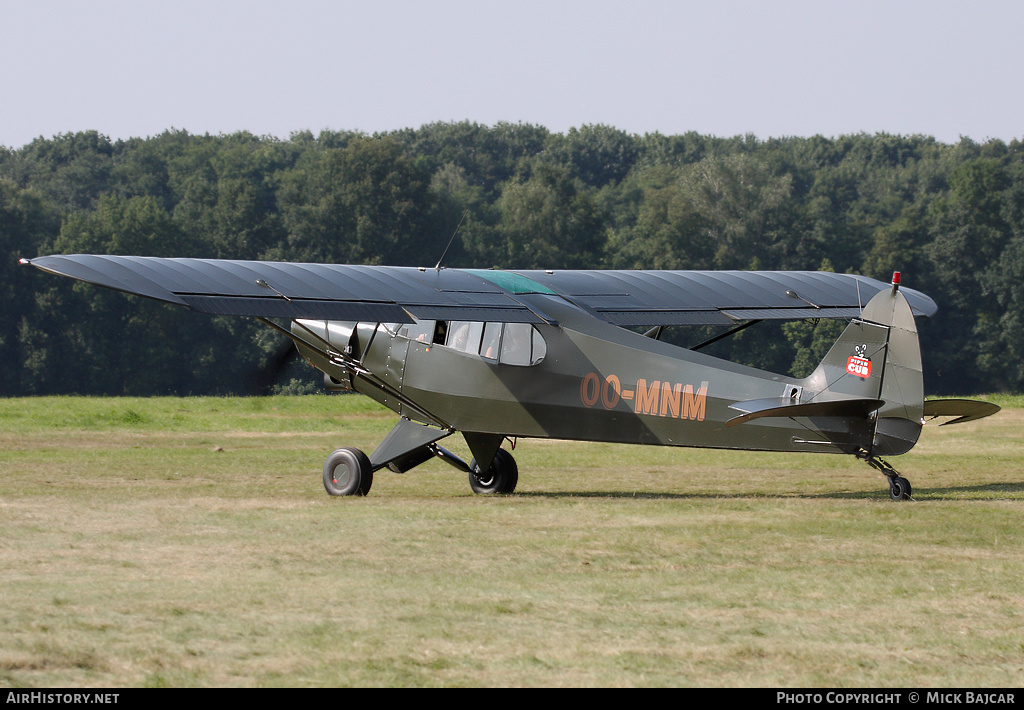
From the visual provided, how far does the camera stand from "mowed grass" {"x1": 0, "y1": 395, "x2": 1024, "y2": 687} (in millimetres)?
5039

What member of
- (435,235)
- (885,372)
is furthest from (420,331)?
(435,235)

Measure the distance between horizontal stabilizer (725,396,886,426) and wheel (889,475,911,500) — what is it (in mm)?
1029

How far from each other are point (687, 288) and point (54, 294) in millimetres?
41932

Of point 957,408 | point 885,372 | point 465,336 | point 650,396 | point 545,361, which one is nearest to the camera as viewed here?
point 885,372

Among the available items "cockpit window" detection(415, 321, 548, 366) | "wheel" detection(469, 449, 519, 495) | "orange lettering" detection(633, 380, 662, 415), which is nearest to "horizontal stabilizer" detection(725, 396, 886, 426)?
"orange lettering" detection(633, 380, 662, 415)

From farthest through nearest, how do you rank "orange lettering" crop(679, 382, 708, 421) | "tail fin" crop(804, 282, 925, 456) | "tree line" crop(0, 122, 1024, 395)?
"tree line" crop(0, 122, 1024, 395), "orange lettering" crop(679, 382, 708, 421), "tail fin" crop(804, 282, 925, 456)

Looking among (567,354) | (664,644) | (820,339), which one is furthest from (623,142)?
(664,644)

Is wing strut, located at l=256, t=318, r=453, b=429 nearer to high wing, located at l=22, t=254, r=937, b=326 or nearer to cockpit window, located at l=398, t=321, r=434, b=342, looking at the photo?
cockpit window, located at l=398, t=321, r=434, b=342

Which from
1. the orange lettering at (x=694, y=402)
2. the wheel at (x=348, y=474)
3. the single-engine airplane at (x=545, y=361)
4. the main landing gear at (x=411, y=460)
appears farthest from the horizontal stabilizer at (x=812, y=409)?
the wheel at (x=348, y=474)

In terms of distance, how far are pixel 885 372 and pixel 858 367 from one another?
0.22 metres

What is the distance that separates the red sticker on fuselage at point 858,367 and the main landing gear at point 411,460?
3.56 metres

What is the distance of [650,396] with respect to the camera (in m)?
10.8

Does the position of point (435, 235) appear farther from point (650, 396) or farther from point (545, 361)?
point (650, 396)

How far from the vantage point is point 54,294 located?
5000 cm
